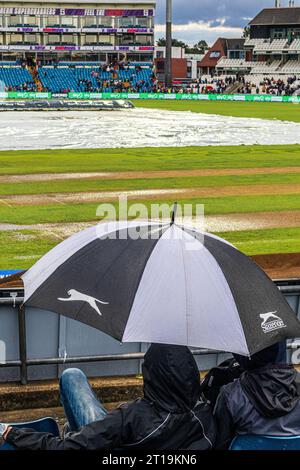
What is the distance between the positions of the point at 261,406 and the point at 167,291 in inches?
32.3

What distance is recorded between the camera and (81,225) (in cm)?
1368

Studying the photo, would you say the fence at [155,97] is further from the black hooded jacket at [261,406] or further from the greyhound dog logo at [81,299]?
the black hooded jacket at [261,406]

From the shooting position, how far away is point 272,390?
3695 mm

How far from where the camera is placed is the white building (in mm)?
97875

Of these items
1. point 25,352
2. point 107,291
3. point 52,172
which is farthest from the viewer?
point 52,172

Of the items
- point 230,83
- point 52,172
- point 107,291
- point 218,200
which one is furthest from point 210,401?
point 230,83

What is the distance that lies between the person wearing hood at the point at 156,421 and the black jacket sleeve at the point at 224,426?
112mm

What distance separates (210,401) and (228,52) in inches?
4844

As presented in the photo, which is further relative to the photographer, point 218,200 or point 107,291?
point 218,200

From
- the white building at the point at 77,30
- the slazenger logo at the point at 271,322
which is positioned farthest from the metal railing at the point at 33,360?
the white building at the point at 77,30

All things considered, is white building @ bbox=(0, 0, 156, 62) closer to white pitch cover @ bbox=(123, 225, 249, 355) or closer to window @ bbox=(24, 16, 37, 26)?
window @ bbox=(24, 16, 37, 26)

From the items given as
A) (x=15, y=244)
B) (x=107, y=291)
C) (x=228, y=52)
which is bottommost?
(x=15, y=244)
